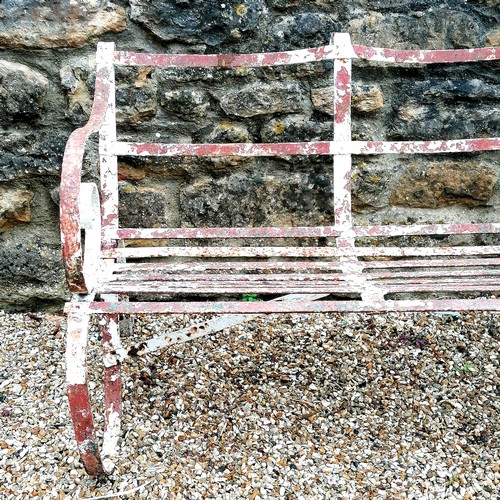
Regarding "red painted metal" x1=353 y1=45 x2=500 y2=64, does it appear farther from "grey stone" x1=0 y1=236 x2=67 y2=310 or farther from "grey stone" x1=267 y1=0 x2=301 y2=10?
"grey stone" x1=0 y1=236 x2=67 y2=310

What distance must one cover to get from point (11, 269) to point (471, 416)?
1.74 metres

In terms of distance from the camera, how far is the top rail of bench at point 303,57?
6.41 feet

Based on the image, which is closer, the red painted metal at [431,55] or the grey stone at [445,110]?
the red painted metal at [431,55]

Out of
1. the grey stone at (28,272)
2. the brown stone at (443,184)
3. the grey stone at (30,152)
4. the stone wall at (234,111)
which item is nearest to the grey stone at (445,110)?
the stone wall at (234,111)

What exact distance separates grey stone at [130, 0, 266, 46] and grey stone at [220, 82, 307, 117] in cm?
19

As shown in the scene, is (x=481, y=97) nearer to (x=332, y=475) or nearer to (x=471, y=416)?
(x=471, y=416)

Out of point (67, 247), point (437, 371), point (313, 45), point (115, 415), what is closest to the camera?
point (67, 247)

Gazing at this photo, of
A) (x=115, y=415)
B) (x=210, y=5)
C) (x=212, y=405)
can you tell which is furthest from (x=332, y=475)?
(x=210, y=5)

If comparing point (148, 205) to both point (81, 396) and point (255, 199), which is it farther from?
point (81, 396)

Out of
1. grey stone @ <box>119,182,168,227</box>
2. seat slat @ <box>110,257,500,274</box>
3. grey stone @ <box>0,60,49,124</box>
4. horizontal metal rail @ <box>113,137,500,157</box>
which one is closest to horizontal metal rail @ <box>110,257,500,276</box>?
seat slat @ <box>110,257,500,274</box>

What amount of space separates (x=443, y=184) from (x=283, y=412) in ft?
3.64

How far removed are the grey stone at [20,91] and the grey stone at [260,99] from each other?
2.18 ft

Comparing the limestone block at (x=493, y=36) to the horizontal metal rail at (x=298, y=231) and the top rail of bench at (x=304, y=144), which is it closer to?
the top rail of bench at (x=304, y=144)

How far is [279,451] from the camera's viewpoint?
1.73m
